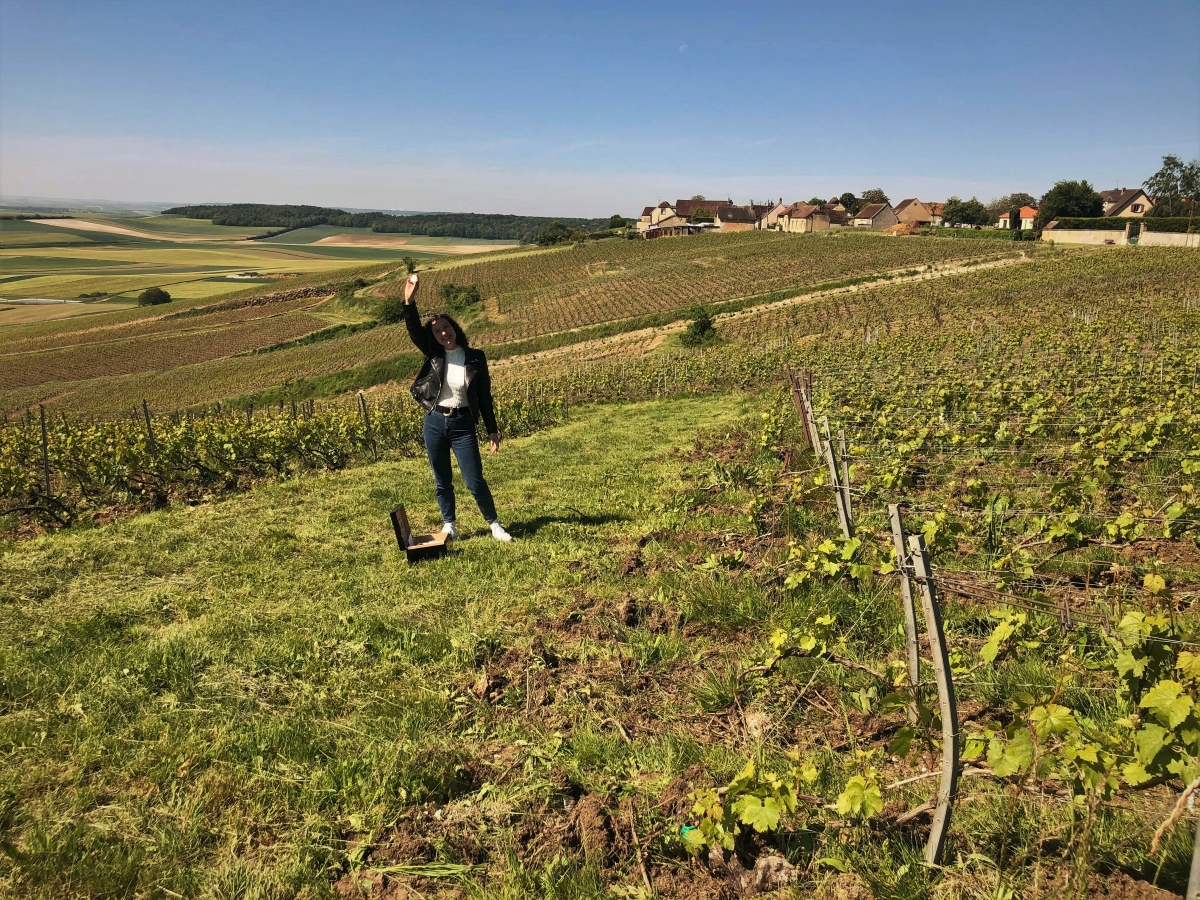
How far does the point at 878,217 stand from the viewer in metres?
99.9

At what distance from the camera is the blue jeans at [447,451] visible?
5.94 meters

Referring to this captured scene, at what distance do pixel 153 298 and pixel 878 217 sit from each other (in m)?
98.8

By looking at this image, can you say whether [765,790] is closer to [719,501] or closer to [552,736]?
[552,736]

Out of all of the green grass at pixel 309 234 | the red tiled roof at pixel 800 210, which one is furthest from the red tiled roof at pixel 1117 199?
the green grass at pixel 309 234

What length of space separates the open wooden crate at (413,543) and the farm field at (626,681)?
0.17 meters

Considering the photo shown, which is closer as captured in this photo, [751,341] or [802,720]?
[802,720]

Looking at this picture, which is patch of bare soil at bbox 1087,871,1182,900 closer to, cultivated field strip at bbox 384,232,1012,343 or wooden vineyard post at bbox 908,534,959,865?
wooden vineyard post at bbox 908,534,959,865

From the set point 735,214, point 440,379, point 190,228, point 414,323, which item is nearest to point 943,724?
point 414,323

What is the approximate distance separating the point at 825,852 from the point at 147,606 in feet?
15.5

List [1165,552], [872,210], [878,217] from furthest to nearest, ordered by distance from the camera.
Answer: [872,210]
[878,217]
[1165,552]

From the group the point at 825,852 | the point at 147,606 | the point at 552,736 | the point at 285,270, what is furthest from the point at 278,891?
the point at 285,270

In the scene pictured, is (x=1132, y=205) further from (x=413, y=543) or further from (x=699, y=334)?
(x=413, y=543)

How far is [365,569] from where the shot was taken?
18.2ft

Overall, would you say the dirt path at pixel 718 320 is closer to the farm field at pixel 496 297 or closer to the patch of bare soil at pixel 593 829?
the farm field at pixel 496 297
